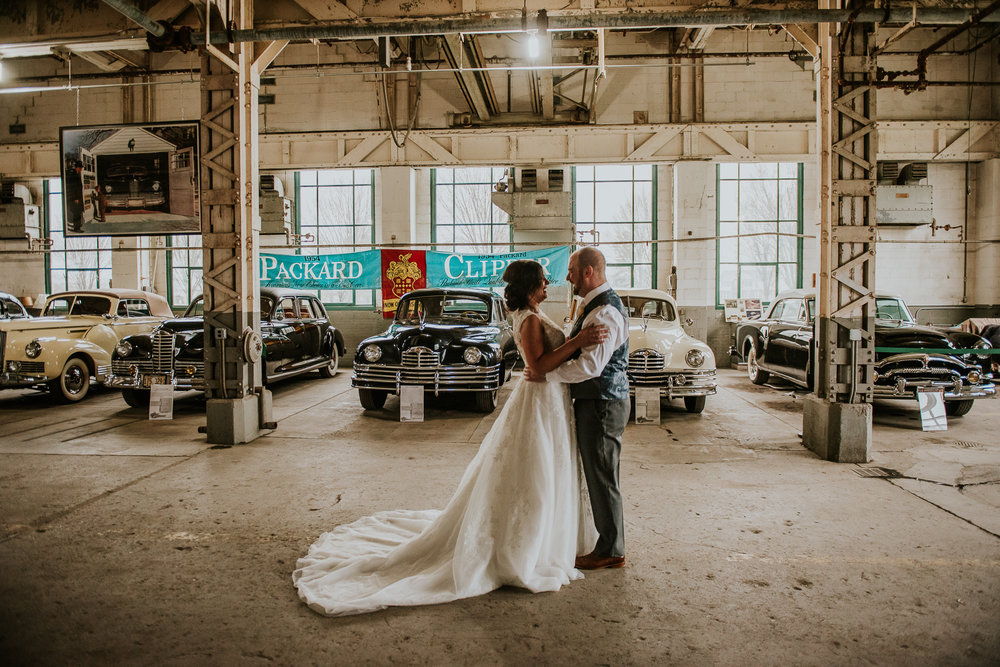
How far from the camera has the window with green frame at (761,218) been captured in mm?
13617

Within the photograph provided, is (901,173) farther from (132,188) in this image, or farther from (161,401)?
(161,401)

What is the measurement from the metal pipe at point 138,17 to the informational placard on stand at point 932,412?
8785mm

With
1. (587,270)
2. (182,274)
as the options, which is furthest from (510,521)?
(182,274)

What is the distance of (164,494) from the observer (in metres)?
4.36

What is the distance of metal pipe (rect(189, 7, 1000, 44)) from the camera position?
500cm

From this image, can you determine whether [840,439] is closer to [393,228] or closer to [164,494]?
[164,494]

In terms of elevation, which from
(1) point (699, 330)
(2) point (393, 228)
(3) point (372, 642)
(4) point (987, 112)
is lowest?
(3) point (372, 642)

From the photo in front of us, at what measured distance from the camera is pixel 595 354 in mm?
2764

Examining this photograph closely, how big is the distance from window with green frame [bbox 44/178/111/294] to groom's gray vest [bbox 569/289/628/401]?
1550cm

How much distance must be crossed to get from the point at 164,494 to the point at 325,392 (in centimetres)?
529

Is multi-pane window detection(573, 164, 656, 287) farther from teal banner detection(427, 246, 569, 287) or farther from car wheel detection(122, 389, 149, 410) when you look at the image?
car wheel detection(122, 389, 149, 410)

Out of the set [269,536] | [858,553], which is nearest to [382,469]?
[269,536]

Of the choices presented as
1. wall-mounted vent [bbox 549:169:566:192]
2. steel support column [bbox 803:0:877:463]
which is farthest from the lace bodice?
wall-mounted vent [bbox 549:169:566:192]

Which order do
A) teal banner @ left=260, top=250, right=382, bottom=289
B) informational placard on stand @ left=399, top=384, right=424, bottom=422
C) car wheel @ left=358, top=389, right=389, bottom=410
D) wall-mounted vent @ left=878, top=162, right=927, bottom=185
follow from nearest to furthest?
informational placard on stand @ left=399, top=384, right=424, bottom=422 → car wheel @ left=358, top=389, right=389, bottom=410 → teal banner @ left=260, top=250, right=382, bottom=289 → wall-mounted vent @ left=878, top=162, right=927, bottom=185
